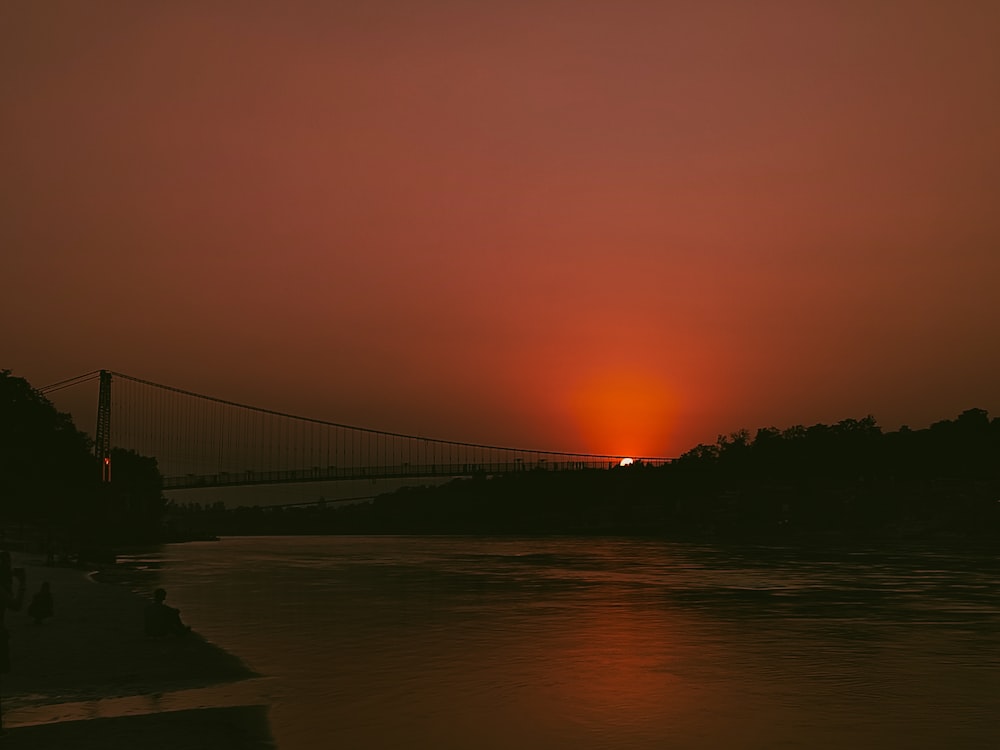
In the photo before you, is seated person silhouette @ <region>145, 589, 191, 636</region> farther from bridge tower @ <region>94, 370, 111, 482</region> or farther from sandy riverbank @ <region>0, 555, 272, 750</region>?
bridge tower @ <region>94, 370, 111, 482</region>

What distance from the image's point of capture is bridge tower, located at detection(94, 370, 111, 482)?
142m

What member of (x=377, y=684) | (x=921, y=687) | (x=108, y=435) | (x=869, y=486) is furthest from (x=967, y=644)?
(x=869, y=486)

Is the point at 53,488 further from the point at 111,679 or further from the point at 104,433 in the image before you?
the point at 111,679

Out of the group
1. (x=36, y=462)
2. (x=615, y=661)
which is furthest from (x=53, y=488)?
(x=615, y=661)

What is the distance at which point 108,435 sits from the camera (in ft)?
492

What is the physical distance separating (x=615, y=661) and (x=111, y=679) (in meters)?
13.3

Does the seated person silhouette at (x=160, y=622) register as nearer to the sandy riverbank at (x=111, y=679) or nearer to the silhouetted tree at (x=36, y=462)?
the sandy riverbank at (x=111, y=679)

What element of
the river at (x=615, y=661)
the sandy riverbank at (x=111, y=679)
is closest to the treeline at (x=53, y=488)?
the river at (x=615, y=661)

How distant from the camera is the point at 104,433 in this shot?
150 meters

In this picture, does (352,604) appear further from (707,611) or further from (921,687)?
(921,687)

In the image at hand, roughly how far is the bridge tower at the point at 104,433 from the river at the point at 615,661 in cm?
8879

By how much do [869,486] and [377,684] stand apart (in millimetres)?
170056

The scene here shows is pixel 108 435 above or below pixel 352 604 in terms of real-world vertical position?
above

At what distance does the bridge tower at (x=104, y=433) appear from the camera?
14225 cm
